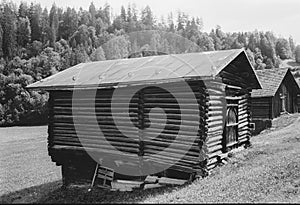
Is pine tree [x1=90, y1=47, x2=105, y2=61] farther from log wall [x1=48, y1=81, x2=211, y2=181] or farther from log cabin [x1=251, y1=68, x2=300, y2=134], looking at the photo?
log wall [x1=48, y1=81, x2=211, y2=181]

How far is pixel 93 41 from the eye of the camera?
10669 centimetres

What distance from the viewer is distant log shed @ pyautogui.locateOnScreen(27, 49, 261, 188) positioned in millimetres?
13945

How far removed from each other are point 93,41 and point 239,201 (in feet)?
329

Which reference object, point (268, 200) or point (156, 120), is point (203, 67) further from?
point (268, 200)

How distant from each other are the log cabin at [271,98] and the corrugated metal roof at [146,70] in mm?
16161

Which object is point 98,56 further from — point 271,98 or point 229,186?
point 229,186

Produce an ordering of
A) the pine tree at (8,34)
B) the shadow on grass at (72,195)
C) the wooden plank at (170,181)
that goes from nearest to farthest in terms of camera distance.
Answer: the shadow on grass at (72,195)
the wooden plank at (170,181)
the pine tree at (8,34)

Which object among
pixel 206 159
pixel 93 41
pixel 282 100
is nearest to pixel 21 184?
pixel 206 159

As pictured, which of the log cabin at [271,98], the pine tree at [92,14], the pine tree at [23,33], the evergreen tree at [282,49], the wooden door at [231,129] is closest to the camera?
the wooden door at [231,129]

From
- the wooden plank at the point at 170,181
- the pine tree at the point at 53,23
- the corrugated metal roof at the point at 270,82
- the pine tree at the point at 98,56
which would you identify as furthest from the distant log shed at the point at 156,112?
the pine tree at the point at 53,23

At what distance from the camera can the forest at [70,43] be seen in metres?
73.0

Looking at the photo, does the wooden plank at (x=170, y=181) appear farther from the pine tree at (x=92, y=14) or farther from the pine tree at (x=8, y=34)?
the pine tree at (x=92, y=14)

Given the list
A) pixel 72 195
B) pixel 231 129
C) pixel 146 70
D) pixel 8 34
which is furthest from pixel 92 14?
pixel 72 195

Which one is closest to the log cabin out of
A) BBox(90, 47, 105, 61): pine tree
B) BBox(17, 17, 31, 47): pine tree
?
BBox(90, 47, 105, 61): pine tree
